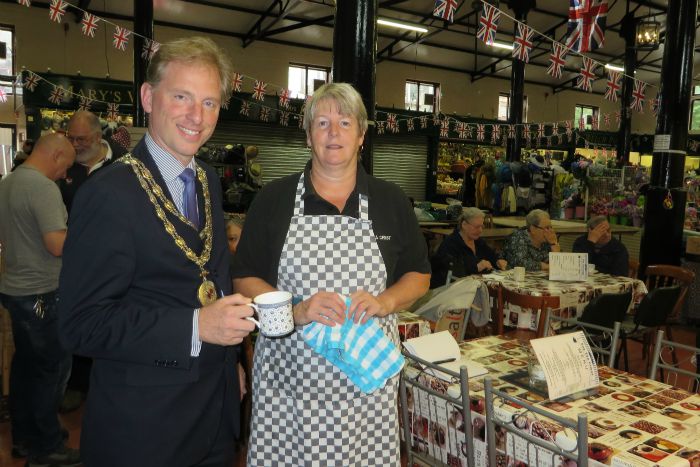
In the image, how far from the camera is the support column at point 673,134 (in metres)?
7.54

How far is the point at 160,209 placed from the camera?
1401 millimetres

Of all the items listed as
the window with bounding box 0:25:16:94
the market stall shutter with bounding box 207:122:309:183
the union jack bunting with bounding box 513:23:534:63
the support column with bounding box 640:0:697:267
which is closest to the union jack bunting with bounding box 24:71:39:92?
the window with bounding box 0:25:16:94

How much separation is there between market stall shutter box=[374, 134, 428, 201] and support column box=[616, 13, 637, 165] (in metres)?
5.87

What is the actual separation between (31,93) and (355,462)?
12.1 metres

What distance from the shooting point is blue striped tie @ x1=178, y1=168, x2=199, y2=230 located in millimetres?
1556

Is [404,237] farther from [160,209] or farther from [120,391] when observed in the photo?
[120,391]

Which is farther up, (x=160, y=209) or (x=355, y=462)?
(x=160, y=209)

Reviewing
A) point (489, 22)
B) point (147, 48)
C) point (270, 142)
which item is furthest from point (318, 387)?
point (270, 142)

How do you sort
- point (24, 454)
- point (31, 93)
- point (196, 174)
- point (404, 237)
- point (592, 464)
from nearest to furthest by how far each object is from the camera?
point (196, 174) → point (592, 464) → point (404, 237) → point (24, 454) → point (31, 93)

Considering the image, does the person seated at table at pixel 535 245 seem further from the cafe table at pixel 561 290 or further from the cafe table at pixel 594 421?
the cafe table at pixel 594 421

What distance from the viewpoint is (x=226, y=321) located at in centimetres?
131

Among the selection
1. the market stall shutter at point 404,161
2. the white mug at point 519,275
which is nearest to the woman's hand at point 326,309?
the white mug at point 519,275

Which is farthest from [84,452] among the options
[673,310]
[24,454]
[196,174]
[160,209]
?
[673,310]

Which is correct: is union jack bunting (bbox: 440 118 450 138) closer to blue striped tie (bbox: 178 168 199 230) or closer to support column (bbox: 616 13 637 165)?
support column (bbox: 616 13 637 165)
